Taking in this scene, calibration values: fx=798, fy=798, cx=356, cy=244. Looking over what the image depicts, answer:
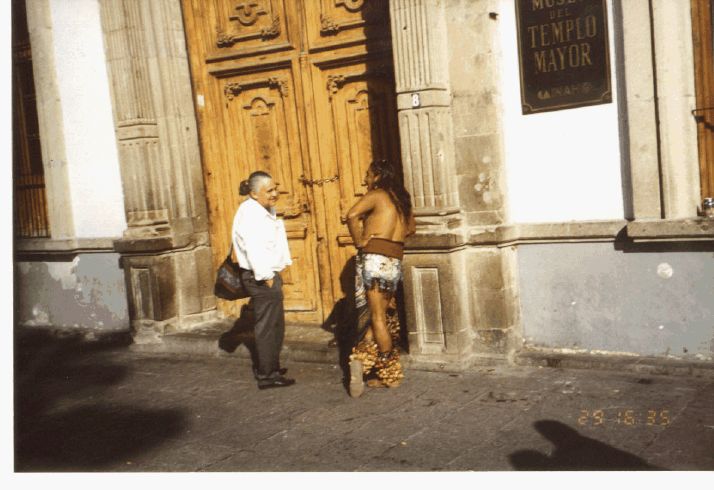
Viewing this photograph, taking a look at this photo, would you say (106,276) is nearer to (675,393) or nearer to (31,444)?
(31,444)

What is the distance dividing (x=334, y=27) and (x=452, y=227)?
2.40 meters

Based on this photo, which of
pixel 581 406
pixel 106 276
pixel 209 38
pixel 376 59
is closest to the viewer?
pixel 581 406

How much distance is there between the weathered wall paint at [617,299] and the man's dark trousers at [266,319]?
Result: 6.89 feet

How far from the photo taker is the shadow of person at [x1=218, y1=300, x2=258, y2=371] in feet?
25.8

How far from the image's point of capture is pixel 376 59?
7496 millimetres

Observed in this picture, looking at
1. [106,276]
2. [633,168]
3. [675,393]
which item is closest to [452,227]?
[633,168]

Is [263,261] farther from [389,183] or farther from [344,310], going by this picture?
[344,310]

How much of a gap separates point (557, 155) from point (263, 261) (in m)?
2.54

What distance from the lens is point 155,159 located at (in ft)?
27.8

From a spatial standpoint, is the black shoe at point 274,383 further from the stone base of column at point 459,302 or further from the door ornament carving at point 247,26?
the door ornament carving at point 247,26

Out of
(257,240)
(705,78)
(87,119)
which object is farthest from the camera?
(87,119)

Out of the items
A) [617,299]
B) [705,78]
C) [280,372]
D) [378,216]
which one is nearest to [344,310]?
[280,372]

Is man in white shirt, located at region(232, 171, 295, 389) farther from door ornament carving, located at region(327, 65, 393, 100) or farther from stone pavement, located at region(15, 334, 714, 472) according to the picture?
door ornament carving, located at region(327, 65, 393, 100)
